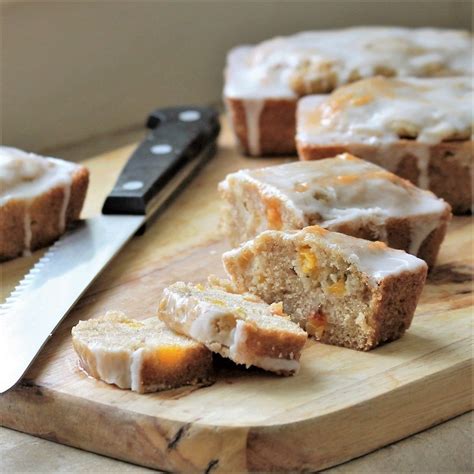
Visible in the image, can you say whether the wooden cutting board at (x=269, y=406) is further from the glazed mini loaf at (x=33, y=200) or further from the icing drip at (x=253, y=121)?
the icing drip at (x=253, y=121)

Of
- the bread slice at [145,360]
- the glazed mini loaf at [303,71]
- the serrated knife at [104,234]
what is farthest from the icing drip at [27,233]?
the glazed mini loaf at [303,71]

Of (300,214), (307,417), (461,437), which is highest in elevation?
(300,214)

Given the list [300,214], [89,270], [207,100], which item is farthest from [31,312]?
[207,100]

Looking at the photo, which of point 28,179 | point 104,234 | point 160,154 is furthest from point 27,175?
point 160,154

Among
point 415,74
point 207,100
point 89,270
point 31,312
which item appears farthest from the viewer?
point 207,100

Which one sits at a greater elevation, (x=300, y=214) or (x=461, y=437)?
(x=300, y=214)

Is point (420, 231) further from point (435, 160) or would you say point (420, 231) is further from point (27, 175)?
point (27, 175)

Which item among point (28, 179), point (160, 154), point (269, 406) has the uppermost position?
point (28, 179)

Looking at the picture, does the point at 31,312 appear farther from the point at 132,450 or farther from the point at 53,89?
the point at 53,89
